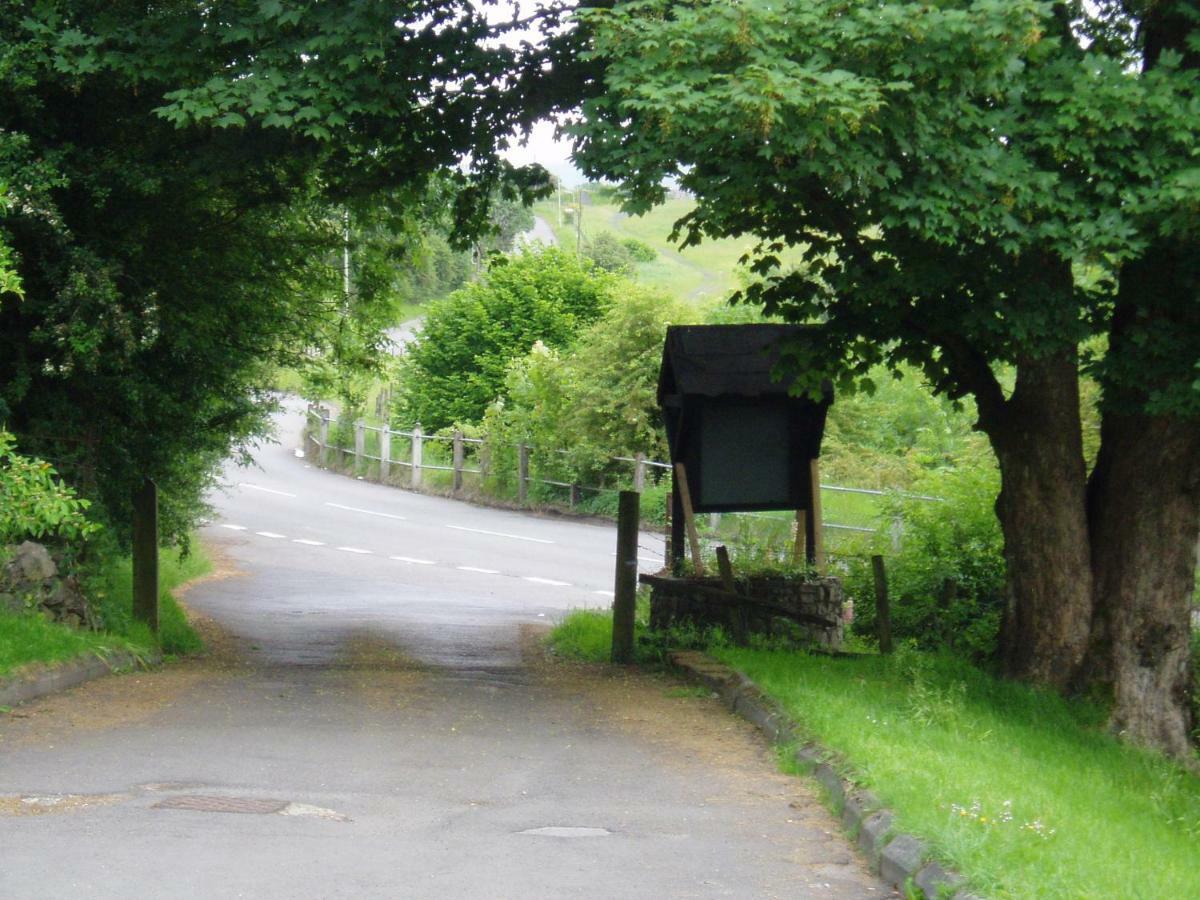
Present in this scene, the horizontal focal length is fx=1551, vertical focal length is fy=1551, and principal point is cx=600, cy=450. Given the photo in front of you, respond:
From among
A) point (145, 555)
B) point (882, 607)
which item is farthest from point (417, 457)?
point (882, 607)

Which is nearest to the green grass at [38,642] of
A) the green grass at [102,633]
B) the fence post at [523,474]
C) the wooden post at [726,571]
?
the green grass at [102,633]

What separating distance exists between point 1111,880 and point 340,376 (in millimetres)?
14908

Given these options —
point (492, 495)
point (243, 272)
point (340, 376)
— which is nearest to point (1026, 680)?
point (243, 272)

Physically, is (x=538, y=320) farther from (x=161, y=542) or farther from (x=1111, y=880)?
(x=1111, y=880)

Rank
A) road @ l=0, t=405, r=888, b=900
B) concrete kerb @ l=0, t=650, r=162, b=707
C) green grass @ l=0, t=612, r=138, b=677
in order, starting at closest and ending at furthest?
road @ l=0, t=405, r=888, b=900 < concrete kerb @ l=0, t=650, r=162, b=707 < green grass @ l=0, t=612, r=138, b=677

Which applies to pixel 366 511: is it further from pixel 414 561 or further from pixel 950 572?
pixel 950 572

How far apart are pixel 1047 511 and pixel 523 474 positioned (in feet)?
91.5

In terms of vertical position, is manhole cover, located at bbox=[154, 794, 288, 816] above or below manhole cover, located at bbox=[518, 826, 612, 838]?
above

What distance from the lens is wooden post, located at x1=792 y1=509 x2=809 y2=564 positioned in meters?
15.9

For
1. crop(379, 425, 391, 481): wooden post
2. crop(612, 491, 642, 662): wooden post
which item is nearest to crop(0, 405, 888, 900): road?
crop(612, 491, 642, 662): wooden post

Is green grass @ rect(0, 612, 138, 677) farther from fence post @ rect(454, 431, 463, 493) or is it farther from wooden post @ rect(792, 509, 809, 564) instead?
fence post @ rect(454, 431, 463, 493)

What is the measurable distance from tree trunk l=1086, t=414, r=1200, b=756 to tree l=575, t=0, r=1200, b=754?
0.06 ft

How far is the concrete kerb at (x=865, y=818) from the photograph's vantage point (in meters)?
6.03

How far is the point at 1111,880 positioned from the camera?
588 centimetres
